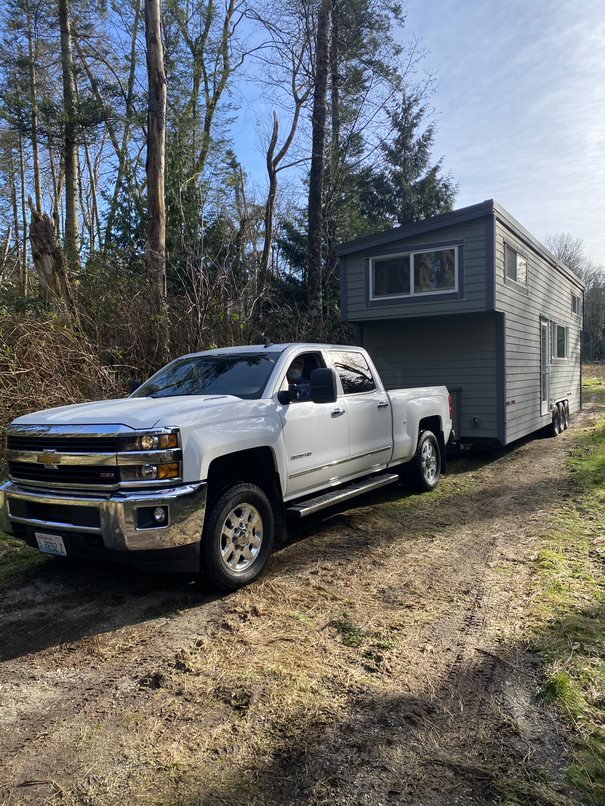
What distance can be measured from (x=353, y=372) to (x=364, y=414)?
0.57 m

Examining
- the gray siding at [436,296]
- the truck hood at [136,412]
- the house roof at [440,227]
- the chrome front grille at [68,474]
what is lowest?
the chrome front grille at [68,474]

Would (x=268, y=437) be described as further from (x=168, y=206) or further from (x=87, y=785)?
(x=168, y=206)

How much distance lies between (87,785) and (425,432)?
6.21 m

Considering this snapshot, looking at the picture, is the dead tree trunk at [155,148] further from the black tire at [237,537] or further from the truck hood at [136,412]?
the black tire at [237,537]

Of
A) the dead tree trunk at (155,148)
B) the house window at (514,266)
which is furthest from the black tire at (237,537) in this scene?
the house window at (514,266)

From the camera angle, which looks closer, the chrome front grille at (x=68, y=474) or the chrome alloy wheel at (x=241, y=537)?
the chrome front grille at (x=68, y=474)

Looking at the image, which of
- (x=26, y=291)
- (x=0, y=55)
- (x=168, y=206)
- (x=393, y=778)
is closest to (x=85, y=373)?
(x=26, y=291)

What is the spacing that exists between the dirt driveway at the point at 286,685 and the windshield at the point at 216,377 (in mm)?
1659

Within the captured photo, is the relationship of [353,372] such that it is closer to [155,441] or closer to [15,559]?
[155,441]

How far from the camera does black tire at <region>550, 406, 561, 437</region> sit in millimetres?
Result: 14250

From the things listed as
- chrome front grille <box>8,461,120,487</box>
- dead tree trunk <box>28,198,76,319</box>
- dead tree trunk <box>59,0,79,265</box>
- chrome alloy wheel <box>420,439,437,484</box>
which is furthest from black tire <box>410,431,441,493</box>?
dead tree trunk <box>59,0,79,265</box>

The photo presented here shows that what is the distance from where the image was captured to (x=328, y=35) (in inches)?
643

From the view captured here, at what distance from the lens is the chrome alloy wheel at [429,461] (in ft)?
25.8

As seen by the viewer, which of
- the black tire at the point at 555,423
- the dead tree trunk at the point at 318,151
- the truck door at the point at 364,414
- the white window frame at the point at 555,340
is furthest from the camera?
the dead tree trunk at the point at 318,151
